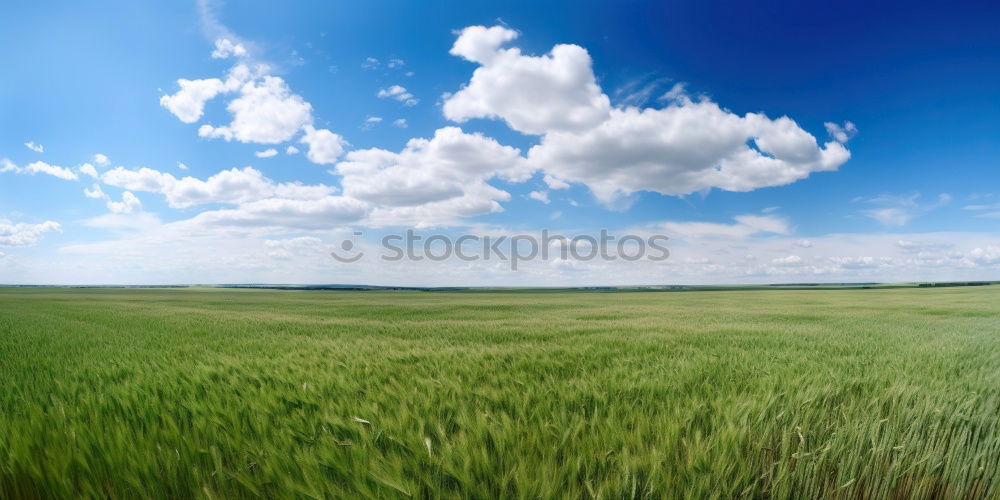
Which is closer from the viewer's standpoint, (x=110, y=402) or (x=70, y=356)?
(x=110, y=402)

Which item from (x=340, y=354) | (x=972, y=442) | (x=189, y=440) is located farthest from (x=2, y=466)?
(x=972, y=442)

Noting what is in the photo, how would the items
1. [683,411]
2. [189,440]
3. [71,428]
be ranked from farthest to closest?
1. [683,411]
2. [71,428]
3. [189,440]

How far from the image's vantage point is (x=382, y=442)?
2.46m

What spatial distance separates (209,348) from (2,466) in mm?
4518

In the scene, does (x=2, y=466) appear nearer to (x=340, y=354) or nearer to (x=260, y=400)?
(x=260, y=400)

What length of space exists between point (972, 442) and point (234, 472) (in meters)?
4.50

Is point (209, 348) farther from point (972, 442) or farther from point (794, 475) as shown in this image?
point (972, 442)

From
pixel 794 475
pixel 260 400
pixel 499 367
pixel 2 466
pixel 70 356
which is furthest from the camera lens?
pixel 70 356

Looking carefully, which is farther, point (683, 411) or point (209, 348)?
point (209, 348)

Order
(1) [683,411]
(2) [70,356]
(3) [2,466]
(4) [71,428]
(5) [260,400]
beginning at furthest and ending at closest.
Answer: (2) [70,356] → (5) [260,400] → (1) [683,411] → (4) [71,428] → (3) [2,466]

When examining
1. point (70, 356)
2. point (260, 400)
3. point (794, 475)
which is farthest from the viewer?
point (70, 356)

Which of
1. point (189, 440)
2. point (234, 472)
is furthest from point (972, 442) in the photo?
point (189, 440)

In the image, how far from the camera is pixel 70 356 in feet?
19.1

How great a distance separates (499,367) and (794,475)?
2869mm
